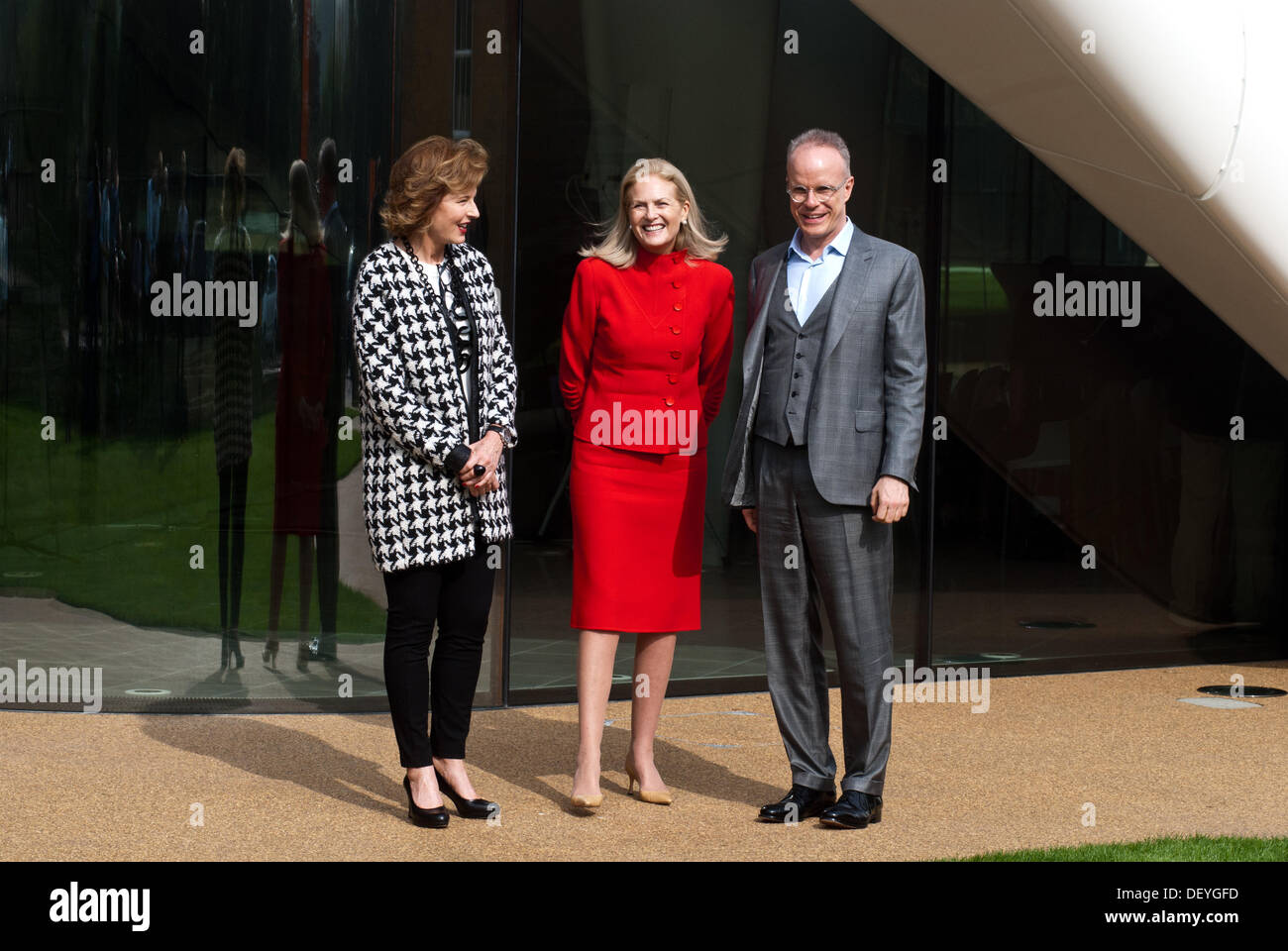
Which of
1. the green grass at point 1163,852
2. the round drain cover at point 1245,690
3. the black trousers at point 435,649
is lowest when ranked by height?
the round drain cover at point 1245,690

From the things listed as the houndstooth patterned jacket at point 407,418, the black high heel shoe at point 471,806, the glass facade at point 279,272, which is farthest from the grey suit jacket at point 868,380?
the glass facade at point 279,272

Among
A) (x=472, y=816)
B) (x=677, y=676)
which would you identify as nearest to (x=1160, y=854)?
(x=472, y=816)

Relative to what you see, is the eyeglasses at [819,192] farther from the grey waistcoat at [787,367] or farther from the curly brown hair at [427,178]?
the curly brown hair at [427,178]

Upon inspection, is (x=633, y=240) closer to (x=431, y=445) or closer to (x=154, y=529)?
(x=431, y=445)

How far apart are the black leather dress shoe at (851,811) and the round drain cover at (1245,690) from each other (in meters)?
2.85

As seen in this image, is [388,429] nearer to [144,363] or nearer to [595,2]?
[144,363]

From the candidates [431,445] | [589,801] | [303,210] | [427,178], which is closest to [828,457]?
[431,445]

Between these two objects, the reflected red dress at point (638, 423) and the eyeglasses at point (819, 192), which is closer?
the eyeglasses at point (819, 192)

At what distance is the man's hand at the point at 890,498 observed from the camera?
4.39 meters

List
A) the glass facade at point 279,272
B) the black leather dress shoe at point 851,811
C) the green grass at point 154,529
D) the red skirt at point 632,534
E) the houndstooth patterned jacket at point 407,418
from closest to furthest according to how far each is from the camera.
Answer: the houndstooth patterned jacket at point 407,418 < the black leather dress shoe at point 851,811 < the red skirt at point 632,534 < the glass facade at point 279,272 < the green grass at point 154,529

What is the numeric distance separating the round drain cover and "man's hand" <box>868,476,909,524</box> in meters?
3.00

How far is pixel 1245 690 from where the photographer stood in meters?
6.79

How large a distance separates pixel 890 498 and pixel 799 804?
0.95 m

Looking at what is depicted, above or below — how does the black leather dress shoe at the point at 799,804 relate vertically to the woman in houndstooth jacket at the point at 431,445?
below
